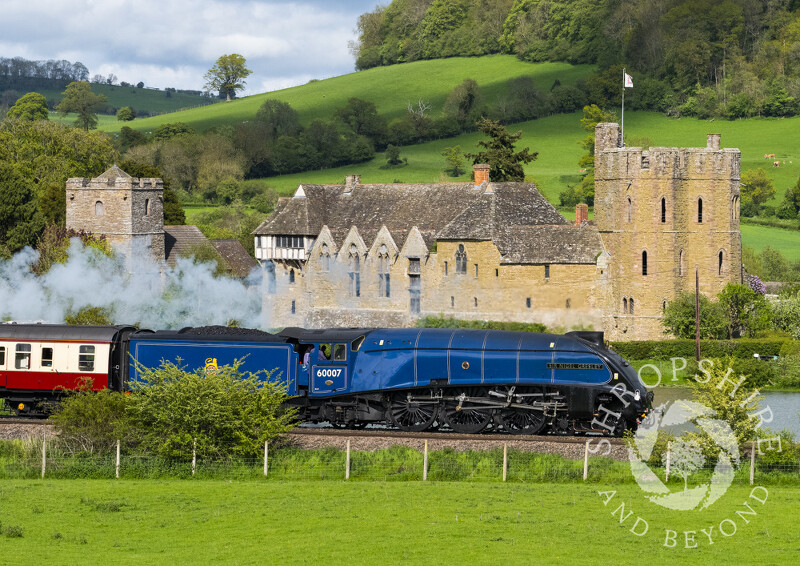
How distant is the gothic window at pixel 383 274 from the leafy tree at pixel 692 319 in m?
18.8

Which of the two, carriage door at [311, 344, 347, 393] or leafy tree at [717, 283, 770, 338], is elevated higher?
leafy tree at [717, 283, 770, 338]

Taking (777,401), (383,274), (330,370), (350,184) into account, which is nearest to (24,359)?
(330,370)

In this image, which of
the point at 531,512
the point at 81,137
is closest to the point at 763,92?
the point at 81,137

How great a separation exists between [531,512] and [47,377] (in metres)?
20.5

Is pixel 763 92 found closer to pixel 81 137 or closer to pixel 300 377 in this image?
pixel 81 137

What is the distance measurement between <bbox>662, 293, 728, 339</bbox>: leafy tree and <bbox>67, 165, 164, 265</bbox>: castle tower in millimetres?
35374

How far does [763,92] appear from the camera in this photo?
168 meters

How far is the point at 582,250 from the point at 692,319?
791 cm

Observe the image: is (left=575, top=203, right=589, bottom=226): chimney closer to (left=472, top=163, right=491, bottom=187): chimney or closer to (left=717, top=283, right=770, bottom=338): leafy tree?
(left=472, top=163, right=491, bottom=187): chimney

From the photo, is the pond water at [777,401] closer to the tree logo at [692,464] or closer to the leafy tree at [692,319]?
the leafy tree at [692,319]

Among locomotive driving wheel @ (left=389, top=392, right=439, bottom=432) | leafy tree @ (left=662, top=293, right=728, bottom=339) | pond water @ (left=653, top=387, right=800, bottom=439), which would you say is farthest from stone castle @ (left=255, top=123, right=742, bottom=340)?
locomotive driving wheel @ (left=389, top=392, right=439, bottom=432)

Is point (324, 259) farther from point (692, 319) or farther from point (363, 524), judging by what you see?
point (363, 524)

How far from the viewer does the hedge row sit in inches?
3036

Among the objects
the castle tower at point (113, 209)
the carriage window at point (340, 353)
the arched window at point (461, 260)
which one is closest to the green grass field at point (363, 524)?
the carriage window at point (340, 353)
